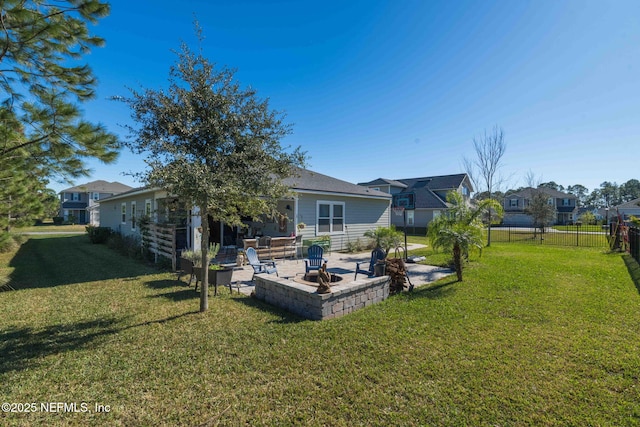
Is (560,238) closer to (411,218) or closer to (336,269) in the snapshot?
(411,218)

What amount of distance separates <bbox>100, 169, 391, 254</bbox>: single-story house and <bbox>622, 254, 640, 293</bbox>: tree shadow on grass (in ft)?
33.0

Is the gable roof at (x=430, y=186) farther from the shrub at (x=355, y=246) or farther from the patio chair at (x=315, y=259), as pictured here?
the patio chair at (x=315, y=259)

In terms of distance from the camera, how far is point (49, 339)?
4270mm

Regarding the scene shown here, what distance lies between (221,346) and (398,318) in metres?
3.06

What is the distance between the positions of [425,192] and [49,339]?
30.8 metres

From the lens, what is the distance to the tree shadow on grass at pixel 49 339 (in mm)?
3658

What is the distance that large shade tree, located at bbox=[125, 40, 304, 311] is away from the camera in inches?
173

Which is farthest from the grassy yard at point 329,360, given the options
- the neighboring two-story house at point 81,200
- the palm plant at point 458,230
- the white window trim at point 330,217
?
the neighboring two-story house at point 81,200

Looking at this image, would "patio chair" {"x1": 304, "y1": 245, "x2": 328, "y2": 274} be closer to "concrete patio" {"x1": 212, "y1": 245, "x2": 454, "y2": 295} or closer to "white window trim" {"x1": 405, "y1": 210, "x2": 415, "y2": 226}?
"concrete patio" {"x1": 212, "y1": 245, "x2": 454, "y2": 295}

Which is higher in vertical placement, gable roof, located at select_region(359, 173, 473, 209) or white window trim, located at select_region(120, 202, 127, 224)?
gable roof, located at select_region(359, 173, 473, 209)

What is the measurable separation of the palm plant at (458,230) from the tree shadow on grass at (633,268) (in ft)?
11.9

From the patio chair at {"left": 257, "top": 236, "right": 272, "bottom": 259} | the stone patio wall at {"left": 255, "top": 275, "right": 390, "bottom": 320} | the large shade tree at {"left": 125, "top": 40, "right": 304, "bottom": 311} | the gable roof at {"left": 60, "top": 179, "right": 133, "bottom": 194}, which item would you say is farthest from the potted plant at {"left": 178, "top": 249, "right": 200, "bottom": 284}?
the gable roof at {"left": 60, "top": 179, "right": 133, "bottom": 194}

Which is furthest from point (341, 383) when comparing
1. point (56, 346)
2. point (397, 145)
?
point (397, 145)

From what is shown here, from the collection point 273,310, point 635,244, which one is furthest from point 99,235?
point 635,244
